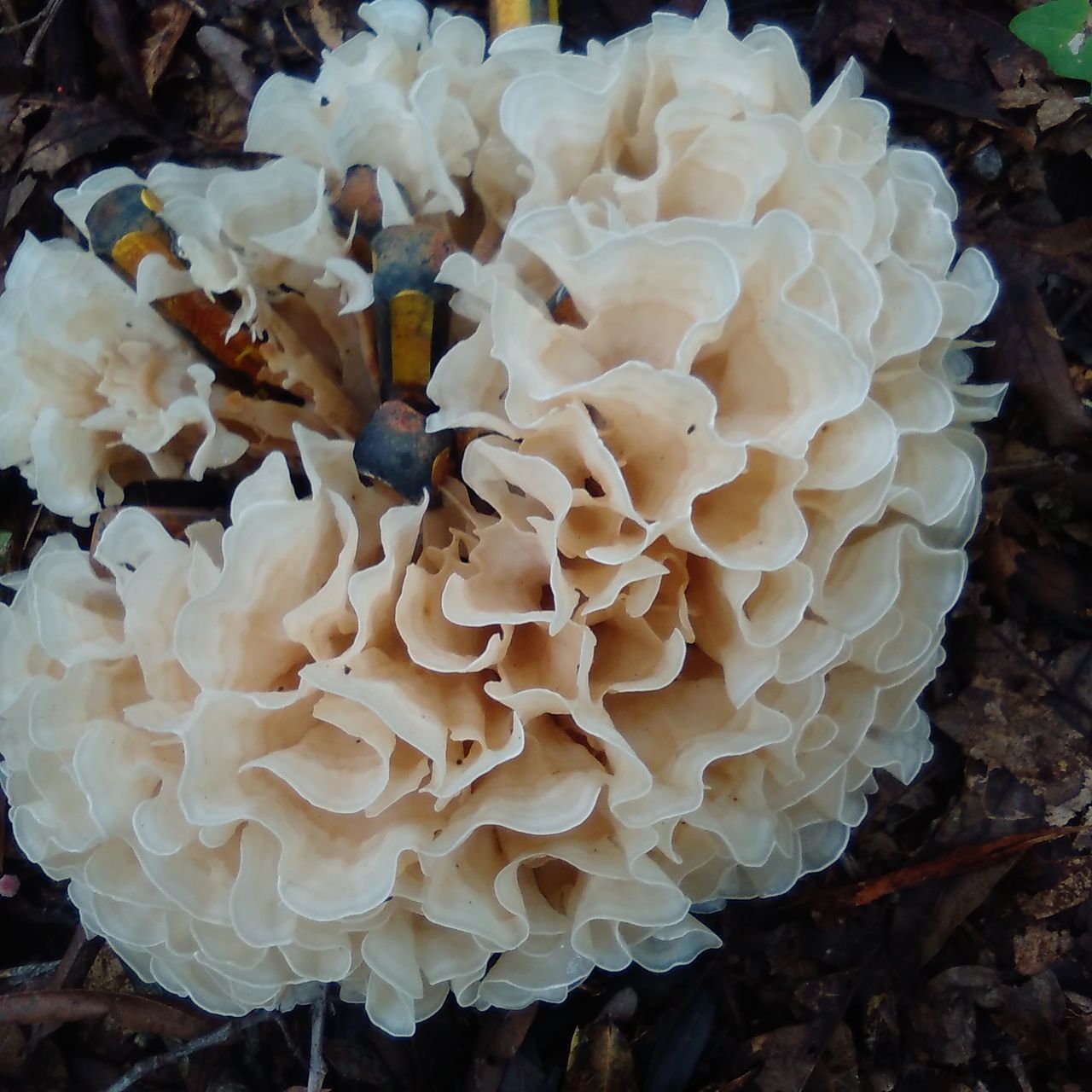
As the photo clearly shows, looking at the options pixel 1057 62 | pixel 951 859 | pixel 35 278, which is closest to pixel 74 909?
pixel 35 278

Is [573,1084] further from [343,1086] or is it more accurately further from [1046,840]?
[1046,840]

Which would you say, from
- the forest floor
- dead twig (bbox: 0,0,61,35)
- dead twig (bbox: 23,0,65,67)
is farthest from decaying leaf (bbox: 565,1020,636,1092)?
dead twig (bbox: 0,0,61,35)

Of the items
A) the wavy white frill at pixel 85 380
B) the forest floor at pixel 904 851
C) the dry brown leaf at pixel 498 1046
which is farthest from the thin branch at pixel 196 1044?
the wavy white frill at pixel 85 380

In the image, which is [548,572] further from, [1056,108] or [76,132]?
[76,132]

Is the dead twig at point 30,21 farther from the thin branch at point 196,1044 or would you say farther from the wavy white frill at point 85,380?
the thin branch at point 196,1044

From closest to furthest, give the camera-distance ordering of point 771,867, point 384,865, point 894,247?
point 384,865 → point 894,247 → point 771,867

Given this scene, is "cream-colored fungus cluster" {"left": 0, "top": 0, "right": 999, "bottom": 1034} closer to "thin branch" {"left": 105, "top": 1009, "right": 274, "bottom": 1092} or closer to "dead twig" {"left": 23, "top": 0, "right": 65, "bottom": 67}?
"thin branch" {"left": 105, "top": 1009, "right": 274, "bottom": 1092}
